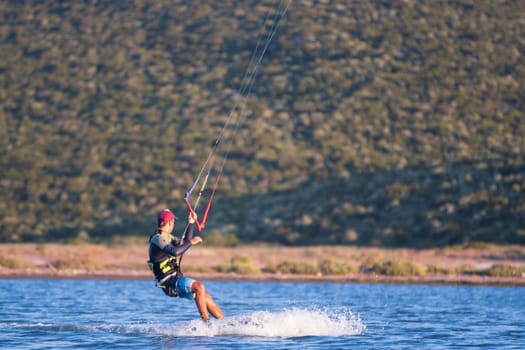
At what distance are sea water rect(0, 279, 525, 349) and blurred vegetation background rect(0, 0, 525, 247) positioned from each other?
54.4ft

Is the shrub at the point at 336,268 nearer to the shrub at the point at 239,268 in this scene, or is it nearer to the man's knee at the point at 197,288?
the shrub at the point at 239,268

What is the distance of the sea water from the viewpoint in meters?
14.8

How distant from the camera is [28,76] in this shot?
62406mm

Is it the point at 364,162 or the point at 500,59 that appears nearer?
the point at 364,162

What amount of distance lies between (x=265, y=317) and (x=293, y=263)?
15.8 metres

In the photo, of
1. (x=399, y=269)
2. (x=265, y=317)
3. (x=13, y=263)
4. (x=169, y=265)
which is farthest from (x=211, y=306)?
(x=13, y=263)

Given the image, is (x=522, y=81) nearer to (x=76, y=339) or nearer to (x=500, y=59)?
(x=500, y=59)

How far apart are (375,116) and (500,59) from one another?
11409mm

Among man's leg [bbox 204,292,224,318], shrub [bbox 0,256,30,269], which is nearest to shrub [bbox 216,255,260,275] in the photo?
shrub [bbox 0,256,30,269]

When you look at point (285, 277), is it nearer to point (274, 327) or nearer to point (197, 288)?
point (274, 327)

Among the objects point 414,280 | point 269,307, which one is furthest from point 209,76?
point 269,307

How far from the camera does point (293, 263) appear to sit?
106ft

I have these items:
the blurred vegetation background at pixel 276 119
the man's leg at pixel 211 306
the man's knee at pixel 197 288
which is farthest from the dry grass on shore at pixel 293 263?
the man's knee at pixel 197 288

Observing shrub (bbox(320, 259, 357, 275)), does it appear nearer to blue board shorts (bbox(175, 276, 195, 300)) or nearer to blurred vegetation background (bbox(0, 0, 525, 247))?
blurred vegetation background (bbox(0, 0, 525, 247))
